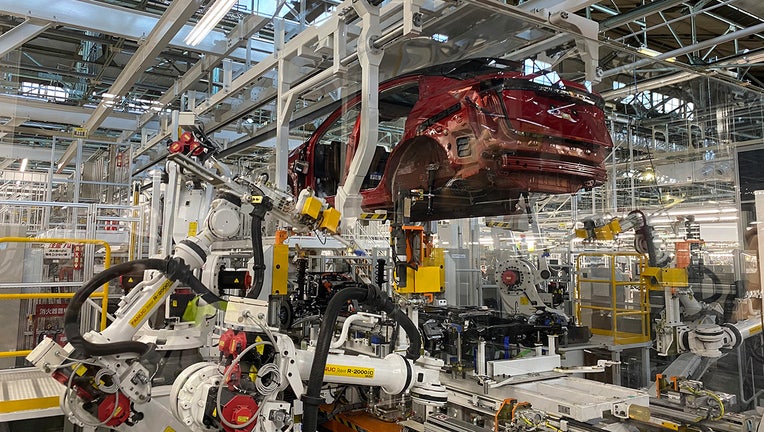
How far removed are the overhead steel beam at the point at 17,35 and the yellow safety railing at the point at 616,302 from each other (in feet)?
22.3

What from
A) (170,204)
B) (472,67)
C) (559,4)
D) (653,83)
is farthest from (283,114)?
(653,83)

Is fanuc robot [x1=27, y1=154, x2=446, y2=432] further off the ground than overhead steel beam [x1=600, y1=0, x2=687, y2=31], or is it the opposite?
overhead steel beam [x1=600, y1=0, x2=687, y2=31]

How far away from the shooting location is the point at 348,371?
295 cm

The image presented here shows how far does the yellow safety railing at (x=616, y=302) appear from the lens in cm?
698

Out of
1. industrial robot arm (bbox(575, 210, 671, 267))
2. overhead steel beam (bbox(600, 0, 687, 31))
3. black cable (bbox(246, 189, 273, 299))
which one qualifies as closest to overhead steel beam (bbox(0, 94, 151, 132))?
black cable (bbox(246, 189, 273, 299))

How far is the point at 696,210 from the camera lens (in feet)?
15.8

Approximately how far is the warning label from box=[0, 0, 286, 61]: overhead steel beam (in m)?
4.06

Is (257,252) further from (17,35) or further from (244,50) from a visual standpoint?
(244,50)

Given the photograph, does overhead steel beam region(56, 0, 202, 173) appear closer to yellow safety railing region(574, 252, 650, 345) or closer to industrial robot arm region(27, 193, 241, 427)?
industrial robot arm region(27, 193, 241, 427)

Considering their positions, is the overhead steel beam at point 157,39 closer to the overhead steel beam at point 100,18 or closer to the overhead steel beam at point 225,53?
the overhead steel beam at point 100,18

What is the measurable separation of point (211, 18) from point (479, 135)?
112 inches

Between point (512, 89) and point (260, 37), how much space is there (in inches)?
180

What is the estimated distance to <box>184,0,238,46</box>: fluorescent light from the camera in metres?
4.67

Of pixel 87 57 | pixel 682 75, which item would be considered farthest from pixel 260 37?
pixel 682 75
